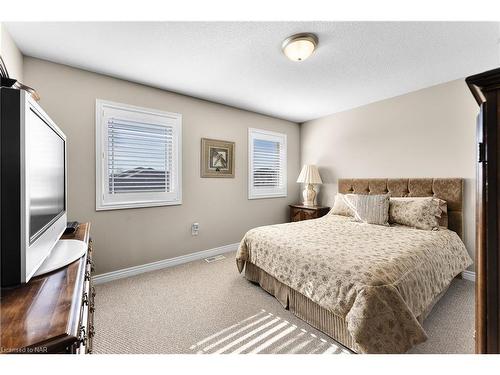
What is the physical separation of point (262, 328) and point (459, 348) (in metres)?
1.36

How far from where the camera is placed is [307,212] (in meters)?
3.83

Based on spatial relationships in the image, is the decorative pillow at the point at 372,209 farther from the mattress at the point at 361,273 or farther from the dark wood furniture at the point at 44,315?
the dark wood furniture at the point at 44,315

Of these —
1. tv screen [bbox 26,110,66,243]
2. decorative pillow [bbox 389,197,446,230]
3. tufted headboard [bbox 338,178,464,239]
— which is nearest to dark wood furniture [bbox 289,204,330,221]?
tufted headboard [bbox 338,178,464,239]

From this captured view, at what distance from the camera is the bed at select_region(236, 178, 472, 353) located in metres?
1.28

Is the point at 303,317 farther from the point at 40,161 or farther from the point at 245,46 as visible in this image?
the point at 245,46

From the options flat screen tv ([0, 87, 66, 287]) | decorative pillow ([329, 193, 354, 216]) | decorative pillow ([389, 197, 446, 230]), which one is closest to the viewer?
flat screen tv ([0, 87, 66, 287])

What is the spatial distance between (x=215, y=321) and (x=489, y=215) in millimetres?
1847

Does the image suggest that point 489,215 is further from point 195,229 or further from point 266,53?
point 195,229

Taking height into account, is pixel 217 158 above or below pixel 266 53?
below

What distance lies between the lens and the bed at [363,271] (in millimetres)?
1275

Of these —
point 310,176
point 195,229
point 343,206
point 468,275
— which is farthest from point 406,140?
point 195,229

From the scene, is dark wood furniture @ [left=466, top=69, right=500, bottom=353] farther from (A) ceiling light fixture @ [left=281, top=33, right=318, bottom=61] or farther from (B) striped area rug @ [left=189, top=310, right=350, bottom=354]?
(A) ceiling light fixture @ [left=281, top=33, right=318, bottom=61]

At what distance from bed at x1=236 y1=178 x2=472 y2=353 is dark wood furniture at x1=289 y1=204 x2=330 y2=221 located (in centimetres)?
95
